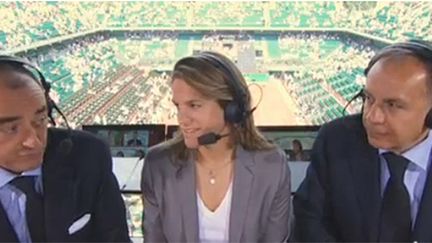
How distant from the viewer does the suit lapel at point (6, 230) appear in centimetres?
129

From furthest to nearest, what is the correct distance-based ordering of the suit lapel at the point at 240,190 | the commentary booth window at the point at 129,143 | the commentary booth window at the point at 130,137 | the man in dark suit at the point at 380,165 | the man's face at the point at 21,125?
the commentary booth window at the point at 130,137 < the commentary booth window at the point at 129,143 < the suit lapel at the point at 240,190 < the man in dark suit at the point at 380,165 < the man's face at the point at 21,125

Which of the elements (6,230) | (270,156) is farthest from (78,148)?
(270,156)

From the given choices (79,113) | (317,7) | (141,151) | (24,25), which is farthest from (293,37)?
(24,25)

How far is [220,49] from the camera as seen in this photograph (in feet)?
8.18

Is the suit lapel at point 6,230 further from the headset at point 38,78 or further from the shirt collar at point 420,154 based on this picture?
the shirt collar at point 420,154

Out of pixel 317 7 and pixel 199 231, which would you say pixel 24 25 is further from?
pixel 199 231

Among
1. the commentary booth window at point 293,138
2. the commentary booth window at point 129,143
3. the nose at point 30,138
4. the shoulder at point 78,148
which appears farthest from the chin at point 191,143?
the commentary booth window at point 293,138

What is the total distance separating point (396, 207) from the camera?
140 cm

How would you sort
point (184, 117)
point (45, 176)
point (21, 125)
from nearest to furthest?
point (21, 125), point (45, 176), point (184, 117)

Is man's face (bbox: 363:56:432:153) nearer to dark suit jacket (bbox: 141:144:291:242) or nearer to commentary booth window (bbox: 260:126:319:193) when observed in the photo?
dark suit jacket (bbox: 141:144:291:242)

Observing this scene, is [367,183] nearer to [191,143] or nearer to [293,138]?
[191,143]

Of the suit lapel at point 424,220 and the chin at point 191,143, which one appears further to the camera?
the chin at point 191,143

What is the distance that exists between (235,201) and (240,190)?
0.03 meters

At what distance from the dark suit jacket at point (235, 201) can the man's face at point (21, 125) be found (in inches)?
15.0
